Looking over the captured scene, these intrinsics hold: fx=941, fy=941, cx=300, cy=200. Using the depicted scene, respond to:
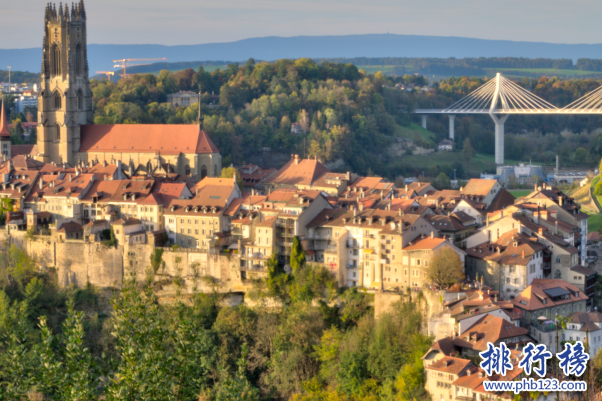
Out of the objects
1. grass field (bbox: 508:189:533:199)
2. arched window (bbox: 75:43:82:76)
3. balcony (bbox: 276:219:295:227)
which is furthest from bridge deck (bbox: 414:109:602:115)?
balcony (bbox: 276:219:295:227)

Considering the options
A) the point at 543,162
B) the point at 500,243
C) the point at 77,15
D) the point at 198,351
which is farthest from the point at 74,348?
the point at 543,162

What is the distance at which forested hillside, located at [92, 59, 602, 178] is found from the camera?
98.1 meters

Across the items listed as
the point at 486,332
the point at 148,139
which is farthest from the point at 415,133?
the point at 486,332

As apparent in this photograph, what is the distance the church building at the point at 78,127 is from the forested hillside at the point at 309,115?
1091cm

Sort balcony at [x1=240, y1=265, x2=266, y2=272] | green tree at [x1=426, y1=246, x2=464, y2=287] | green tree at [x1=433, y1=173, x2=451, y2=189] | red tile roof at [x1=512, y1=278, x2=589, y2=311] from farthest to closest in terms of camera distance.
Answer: green tree at [x1=433, y1=173, x2=451, y2=189]
balcony at [x1=240, y1=265, x2=266, y2=272]
green tree at [x1=426, y1=246, x2=464, y2=287]
red tile roof at [x1=512, y1=278, x2=589, y2=311]

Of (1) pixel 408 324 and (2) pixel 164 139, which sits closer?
(1) pixel 408 324

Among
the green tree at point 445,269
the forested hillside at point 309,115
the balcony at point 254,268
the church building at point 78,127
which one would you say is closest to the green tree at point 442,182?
the forested hillside at point 309,115

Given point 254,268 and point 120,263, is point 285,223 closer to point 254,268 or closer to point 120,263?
point 254,268

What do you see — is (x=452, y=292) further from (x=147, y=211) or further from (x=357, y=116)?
(x=357, y=116)

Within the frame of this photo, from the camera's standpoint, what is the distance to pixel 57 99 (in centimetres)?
7700

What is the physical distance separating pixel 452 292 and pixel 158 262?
18365 mm

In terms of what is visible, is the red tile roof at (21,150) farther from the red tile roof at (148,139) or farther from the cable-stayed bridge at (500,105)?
the cable-stayed bridge at (500,105)

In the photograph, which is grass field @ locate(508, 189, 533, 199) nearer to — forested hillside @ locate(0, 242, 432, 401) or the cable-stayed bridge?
the cable-stayed bridge

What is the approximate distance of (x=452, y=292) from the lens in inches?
1658
